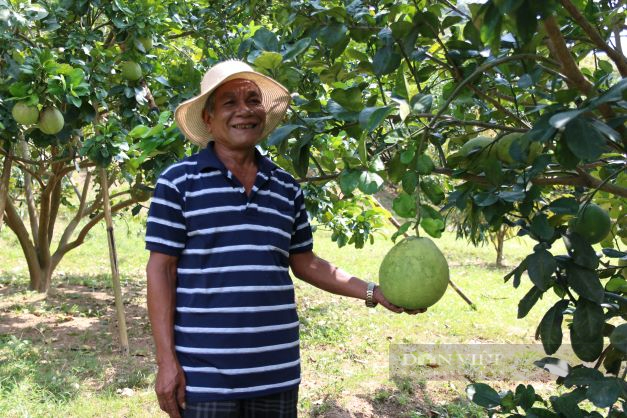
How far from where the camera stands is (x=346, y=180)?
125cm

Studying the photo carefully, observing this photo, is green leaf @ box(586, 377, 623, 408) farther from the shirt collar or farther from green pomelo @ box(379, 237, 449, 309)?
the shirt collar

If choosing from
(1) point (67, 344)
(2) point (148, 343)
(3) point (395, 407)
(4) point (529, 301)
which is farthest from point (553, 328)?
(1) point (67, 344)

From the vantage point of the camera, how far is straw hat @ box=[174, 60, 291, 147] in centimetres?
155

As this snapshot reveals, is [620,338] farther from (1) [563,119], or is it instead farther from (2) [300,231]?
(2) [300,231]

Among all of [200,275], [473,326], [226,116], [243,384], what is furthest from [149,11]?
[473,326]

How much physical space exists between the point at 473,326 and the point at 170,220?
414 cm

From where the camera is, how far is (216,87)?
1600 millimetres

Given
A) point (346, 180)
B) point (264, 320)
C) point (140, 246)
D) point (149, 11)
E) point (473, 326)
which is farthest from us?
point (140, 246)

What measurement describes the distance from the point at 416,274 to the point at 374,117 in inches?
15.3

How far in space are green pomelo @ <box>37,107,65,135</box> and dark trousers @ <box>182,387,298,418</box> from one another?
1818mm

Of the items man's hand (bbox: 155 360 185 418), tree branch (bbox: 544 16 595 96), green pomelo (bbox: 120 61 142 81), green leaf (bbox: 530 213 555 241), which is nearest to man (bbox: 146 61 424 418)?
man's hand (bbox: 155 360 185 418)

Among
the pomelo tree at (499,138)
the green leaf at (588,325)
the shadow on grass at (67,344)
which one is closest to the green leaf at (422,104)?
the pomelo tree at (499,138)

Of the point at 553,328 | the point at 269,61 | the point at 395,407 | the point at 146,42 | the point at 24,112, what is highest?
the point at 146,42

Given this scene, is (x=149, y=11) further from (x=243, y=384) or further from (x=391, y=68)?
(x=243, y=384)
